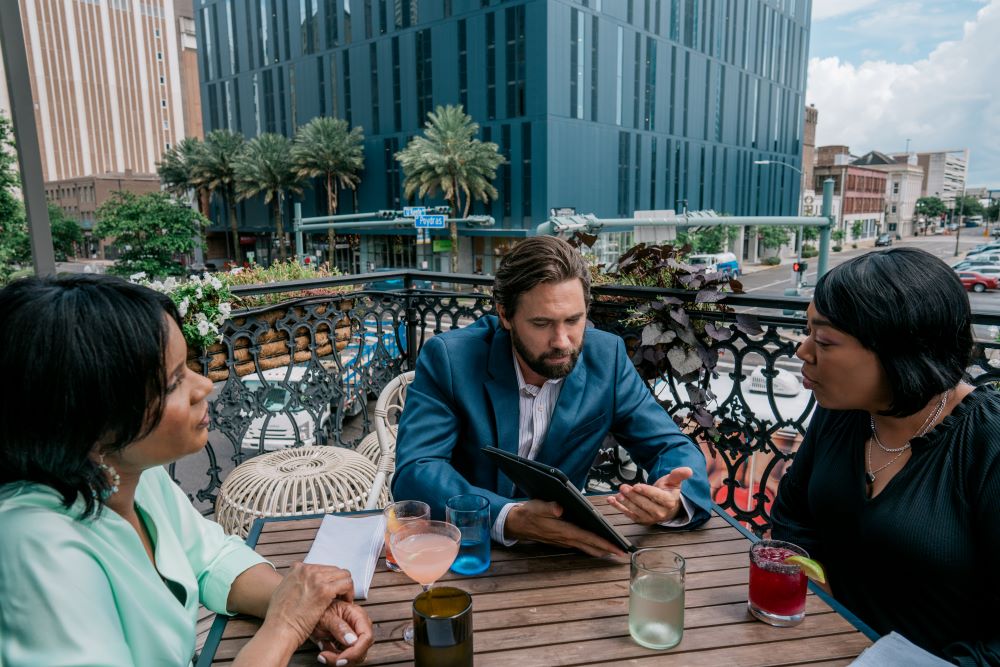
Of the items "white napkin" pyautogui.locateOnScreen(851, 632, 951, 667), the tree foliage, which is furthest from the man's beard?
the tree foliage

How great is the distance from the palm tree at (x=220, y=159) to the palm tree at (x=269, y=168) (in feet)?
5.61

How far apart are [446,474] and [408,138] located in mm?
37395

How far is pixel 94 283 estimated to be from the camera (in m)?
1.10

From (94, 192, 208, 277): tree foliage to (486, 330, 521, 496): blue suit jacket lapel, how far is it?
38730mm

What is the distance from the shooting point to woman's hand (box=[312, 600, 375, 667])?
1127 millimetres

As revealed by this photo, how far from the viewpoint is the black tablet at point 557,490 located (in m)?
1.31

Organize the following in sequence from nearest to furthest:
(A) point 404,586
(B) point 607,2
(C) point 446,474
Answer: (A) point 404,586
(C) point 446,474
(B) point 607,2

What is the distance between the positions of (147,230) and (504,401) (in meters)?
41.2

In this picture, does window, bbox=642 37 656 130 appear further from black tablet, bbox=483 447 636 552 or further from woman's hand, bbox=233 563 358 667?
woman's hand, bbox=233 563 358 667

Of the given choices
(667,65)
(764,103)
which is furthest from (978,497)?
(764,103)

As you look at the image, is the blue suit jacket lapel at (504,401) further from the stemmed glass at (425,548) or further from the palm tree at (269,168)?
the palm tree at (269,168)

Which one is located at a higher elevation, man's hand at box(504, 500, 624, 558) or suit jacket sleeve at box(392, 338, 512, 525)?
suit jacket sleeve at box(392, 338, 512, 525)

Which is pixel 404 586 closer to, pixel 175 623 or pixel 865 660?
pixel 175 623

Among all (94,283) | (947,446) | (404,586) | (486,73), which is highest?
(486,73)
